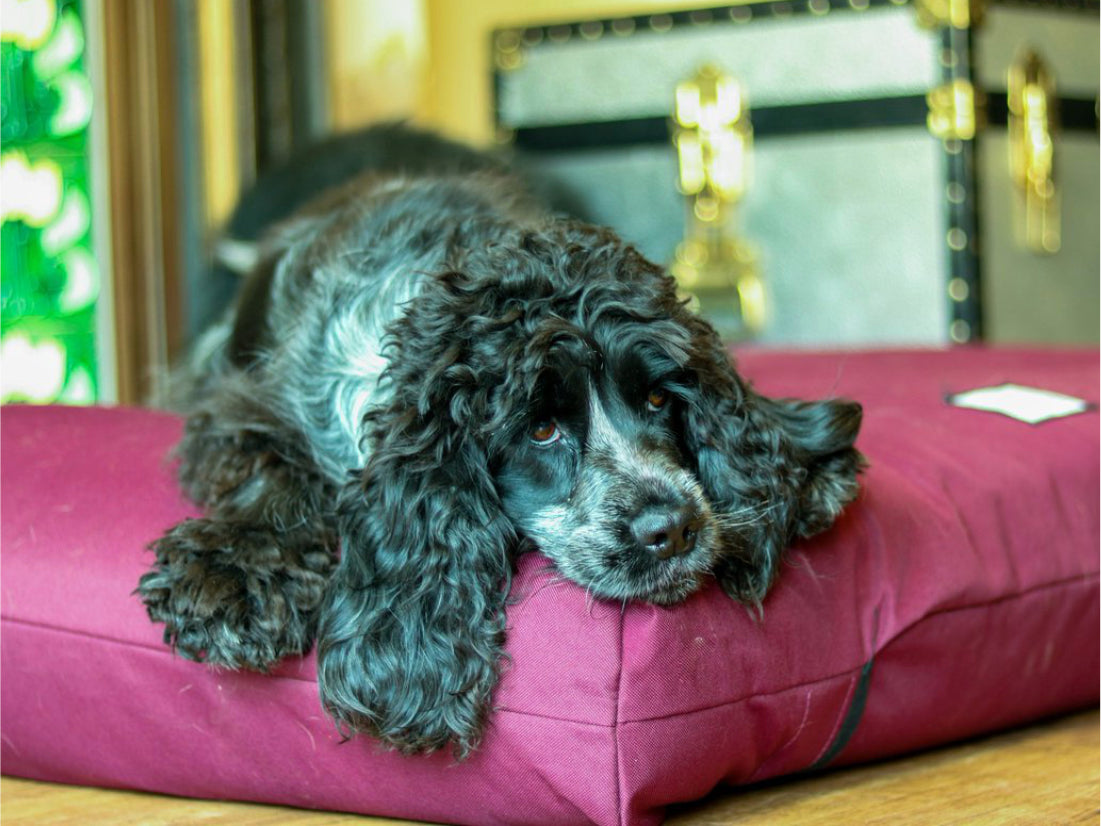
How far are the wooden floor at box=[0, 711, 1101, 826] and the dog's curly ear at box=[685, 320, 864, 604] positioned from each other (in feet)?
1.13

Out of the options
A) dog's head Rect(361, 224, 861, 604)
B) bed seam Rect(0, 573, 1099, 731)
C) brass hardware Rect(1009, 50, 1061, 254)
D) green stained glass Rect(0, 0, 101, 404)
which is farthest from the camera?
brass hardware Rect(1009, 50, 1061, 254)

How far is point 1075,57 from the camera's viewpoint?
538 cm

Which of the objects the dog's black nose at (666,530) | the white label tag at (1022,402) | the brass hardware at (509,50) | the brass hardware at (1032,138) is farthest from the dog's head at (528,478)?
the brass hardware at (509,50)

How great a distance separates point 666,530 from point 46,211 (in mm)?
3223

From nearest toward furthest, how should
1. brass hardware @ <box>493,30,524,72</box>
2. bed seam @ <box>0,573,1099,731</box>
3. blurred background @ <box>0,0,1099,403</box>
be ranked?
bed seam @ <box>0,573,1099,731</box>
blurred background @ <box>0,0,1099,403</box>
brass hardware @ <box>493,30,524,72</box>

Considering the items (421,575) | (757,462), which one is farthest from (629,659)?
(757,462)

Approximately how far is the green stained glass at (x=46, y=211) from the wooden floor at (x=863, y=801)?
254 cm

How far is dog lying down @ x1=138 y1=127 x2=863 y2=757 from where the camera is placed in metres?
1.89

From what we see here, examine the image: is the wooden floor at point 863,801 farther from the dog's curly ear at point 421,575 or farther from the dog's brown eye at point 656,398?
the dog's brown eye at point 656,398

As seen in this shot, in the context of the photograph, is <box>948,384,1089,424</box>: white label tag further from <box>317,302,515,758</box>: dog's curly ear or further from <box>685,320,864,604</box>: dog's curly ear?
<box>317,302,515,758</box>: dog's curly ear

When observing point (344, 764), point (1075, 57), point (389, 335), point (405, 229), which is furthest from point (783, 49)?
point (344, 764)

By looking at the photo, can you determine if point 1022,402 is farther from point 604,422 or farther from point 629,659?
point 629,659

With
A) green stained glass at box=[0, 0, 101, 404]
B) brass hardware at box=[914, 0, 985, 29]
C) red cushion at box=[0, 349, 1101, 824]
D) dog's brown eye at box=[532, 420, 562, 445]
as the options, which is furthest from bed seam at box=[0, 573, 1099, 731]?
brass hardware at box=[914, 0, 985, 29]

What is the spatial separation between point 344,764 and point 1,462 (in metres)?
0.82
